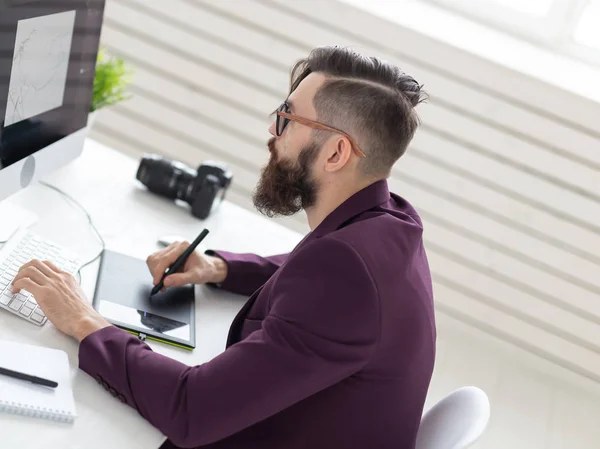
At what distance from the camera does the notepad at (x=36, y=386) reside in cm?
118

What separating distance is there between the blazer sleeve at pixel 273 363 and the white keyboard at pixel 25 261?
0.17 meters

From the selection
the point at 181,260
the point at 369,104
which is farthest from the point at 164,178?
the point at 369,104

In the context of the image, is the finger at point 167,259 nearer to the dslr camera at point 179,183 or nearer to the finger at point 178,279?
the finger at point 178,279

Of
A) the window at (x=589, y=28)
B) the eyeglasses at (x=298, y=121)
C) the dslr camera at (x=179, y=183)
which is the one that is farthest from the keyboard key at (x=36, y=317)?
the window at (x=589, y=28)

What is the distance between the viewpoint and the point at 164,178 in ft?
6.83

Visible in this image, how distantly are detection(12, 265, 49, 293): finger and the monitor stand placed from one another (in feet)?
0.61

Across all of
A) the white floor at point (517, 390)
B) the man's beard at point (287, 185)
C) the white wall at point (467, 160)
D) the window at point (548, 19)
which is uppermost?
the window at point (548, 19)

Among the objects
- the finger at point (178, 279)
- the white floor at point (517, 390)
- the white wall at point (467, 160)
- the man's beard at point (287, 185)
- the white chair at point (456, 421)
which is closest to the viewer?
the white chair at point (456, 421)

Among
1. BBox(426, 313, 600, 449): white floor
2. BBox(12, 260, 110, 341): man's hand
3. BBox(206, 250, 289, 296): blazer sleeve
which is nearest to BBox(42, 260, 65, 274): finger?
BBox(12, 260, 110, 341): man's hand

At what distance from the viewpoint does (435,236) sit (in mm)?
3334

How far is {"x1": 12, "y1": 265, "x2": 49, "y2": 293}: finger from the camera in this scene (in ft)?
4.65

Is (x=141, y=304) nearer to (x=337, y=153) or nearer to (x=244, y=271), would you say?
(x=244, y=271)

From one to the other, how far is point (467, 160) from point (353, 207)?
1.81m

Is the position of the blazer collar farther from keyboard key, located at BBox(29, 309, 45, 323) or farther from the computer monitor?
the computer monitor
